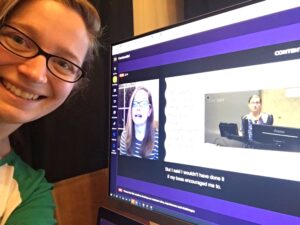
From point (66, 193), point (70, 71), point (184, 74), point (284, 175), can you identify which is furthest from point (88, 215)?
point (284, 175)

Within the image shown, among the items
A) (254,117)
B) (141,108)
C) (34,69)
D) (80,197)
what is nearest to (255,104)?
(254,117)

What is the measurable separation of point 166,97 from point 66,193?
1.68 ft

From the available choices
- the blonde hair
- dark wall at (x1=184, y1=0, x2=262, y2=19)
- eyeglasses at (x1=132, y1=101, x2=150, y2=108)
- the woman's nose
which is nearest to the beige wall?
dark wall at (x1=184, y1=0, x2=262, y2=19)

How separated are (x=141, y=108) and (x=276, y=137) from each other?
0.35 meters

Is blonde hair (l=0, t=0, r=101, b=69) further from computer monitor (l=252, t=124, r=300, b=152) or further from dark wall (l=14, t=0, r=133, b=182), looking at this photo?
computer monitor (l=252, t=124, r=300, b=152)

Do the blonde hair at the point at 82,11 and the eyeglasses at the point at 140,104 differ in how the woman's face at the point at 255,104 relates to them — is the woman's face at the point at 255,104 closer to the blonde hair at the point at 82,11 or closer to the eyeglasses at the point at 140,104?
the eyeglasses at the point at 140,104

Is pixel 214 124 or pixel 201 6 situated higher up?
pixel 201 6

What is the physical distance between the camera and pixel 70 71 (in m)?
0.82

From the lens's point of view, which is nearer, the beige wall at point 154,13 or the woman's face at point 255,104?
the woman's face at point 255,104

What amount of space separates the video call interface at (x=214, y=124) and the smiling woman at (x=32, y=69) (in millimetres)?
146

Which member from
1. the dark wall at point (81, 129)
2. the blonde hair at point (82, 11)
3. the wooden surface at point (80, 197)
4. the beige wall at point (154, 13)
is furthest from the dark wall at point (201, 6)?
the wooden surface at point (80, 197)

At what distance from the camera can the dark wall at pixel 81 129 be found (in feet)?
3.55

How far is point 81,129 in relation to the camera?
→ 118 cm

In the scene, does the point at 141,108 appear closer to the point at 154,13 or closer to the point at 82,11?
the point at 82,11
